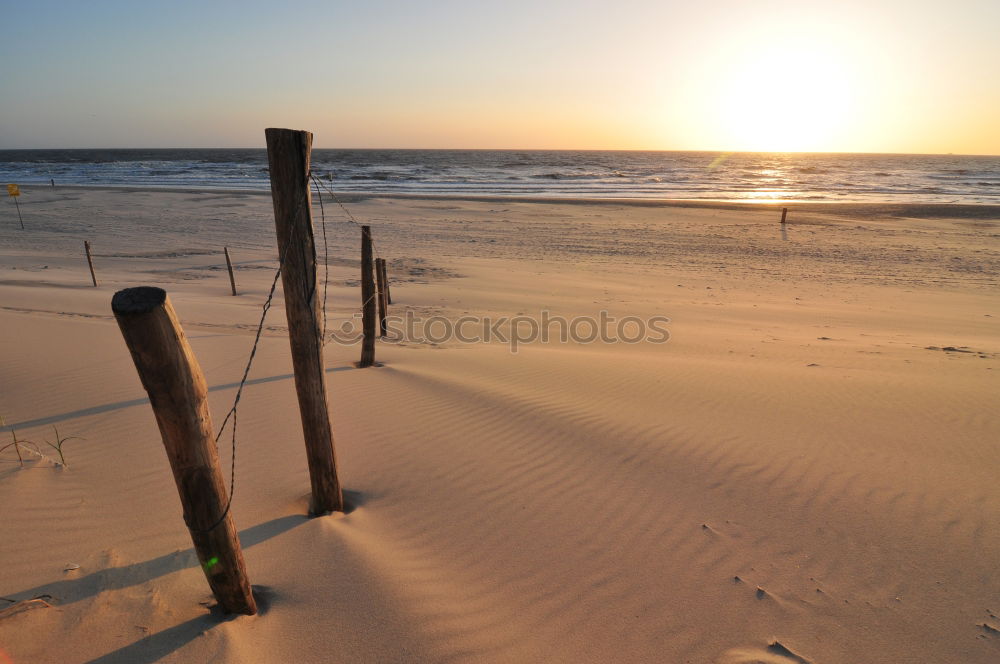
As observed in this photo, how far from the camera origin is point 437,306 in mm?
11438

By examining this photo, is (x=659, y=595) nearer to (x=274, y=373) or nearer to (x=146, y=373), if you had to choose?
(x=146, y=373)

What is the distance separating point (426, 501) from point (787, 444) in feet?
11.0

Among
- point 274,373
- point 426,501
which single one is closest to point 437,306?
point 274,373

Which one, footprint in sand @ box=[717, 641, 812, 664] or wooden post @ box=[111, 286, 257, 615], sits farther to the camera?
footprint in sand @ box=[717, 641, 812, 664]

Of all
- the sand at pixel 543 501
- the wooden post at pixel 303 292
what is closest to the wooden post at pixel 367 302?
the sand at pixel 543 501

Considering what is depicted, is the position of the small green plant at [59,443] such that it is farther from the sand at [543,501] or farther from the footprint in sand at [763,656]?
the footprint in sand at [763,656]

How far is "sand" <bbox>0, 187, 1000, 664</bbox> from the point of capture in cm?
288

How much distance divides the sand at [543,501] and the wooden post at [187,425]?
0.36 metres

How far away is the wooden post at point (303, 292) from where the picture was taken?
289 cm

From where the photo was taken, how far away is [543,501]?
414 cm

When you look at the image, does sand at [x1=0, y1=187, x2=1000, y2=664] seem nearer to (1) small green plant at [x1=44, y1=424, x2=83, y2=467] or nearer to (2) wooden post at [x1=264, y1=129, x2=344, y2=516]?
(1) small green plant at [x1=44, y1=424, x2=83, y2=467]

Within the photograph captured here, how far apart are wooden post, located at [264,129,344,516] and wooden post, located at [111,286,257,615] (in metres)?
0.80

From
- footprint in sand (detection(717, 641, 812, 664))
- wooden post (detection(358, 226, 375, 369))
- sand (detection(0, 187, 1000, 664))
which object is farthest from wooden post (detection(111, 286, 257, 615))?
wooden post (detection(358, 226, 375, 369))

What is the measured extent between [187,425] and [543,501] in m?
2.65
